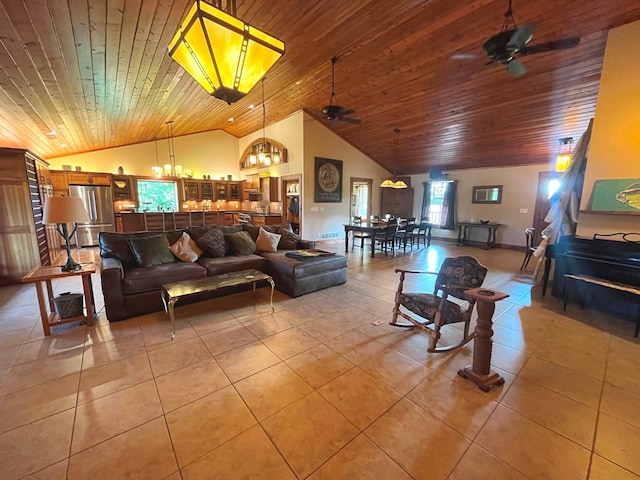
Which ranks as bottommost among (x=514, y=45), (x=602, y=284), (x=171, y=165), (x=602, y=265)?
(x=602, y=284)

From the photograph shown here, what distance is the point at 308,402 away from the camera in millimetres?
1833

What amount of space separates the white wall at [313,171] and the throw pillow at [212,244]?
3711 millimetres

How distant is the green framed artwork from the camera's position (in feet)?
10.8

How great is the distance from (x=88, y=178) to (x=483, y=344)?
9.81 m

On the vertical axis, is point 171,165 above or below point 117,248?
above

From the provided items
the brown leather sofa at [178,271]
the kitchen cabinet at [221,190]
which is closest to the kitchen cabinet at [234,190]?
the kitchen cabinet at [221,190]

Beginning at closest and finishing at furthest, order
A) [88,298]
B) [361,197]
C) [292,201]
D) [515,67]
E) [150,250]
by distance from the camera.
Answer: [88,298], [515,67], [150,250], [292,201], [361,197]

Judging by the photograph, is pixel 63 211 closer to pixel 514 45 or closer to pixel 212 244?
pixel 212 244

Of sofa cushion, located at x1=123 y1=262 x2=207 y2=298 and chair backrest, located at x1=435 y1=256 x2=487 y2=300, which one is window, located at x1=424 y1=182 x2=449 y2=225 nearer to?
chair backrest, located at x1=435 y1=256 x2=487 y2=300

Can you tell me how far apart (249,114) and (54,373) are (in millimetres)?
7315

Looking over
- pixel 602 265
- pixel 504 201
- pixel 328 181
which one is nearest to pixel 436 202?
pixel 504 201

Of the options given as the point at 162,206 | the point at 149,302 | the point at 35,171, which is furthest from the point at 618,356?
the point at 162,206

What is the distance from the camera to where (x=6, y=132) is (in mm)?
4328

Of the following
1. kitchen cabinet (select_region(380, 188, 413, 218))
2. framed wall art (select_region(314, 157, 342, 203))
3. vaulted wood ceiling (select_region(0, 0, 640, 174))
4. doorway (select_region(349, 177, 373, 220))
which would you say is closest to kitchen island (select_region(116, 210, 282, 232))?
framed wall art (select_region(314, 157, 342, 203))
